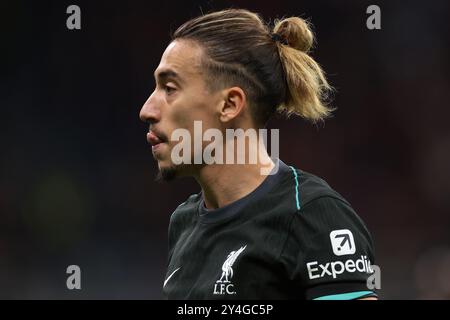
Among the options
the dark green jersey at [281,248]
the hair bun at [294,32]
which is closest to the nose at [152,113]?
the dark green jersey at [281,248]

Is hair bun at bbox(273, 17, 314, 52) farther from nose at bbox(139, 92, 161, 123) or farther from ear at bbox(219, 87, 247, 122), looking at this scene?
nose at bbox(139, 92, 161, 123)

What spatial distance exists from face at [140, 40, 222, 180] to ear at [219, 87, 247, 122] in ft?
0.06

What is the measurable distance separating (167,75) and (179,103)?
0.33 feet

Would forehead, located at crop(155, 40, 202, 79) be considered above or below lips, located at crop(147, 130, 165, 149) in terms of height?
above

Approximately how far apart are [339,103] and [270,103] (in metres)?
5.23

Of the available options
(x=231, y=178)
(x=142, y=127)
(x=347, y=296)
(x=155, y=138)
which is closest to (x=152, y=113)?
(x=155, y=138)

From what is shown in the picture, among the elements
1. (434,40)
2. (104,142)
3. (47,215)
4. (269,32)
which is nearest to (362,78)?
(434,40)

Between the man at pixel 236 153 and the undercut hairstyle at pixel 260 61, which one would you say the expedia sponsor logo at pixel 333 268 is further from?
the undercut hairstyle at pixel 260 61

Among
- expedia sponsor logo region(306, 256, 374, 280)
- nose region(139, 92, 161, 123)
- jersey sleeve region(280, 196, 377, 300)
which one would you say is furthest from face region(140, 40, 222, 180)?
expedia sponsor logo region(306, 256, 374, 280)

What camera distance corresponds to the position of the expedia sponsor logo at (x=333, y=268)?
197cm

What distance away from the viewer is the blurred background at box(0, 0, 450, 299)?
7.03 meters

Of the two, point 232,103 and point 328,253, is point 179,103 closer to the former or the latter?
point 232,103
